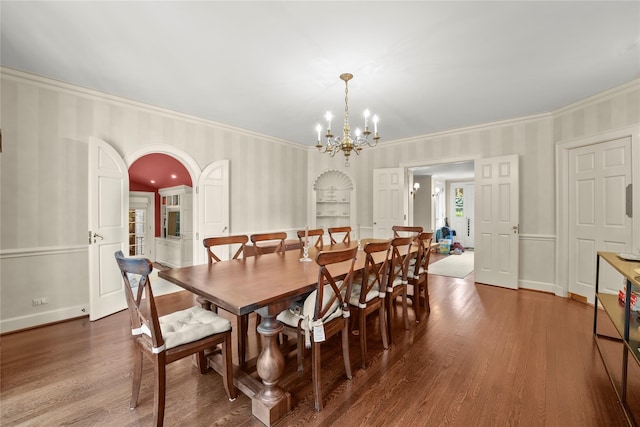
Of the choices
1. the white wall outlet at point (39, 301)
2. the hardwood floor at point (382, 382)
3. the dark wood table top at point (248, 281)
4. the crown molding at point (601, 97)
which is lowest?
the hardwood floor at point (382, 382)

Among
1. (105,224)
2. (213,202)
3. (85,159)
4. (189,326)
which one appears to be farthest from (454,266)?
(85,159)

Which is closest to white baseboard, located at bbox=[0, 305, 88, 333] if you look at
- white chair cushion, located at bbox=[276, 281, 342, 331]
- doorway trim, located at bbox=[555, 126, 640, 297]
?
white chair cushion, located at bbox=[276, 281, 342, 331]

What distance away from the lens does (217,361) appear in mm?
2012

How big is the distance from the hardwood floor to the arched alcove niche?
3.48 metres

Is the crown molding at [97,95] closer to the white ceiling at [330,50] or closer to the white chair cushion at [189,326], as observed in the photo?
the white ceiling at [330,50]

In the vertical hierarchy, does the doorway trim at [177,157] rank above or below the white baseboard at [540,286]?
above

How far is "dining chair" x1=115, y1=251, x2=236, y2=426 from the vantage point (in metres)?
1.46

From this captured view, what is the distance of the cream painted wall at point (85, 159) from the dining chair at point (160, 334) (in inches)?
89.8

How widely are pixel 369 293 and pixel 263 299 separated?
119 centimetres

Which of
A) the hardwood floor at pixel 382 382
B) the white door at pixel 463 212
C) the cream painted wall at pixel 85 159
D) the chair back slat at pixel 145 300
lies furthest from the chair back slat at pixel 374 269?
the white door at pixel 463 212

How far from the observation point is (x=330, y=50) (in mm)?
2395

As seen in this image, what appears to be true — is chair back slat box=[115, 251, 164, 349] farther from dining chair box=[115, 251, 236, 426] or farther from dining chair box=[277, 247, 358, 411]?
dining chair box=[277, 247, 358, 411]

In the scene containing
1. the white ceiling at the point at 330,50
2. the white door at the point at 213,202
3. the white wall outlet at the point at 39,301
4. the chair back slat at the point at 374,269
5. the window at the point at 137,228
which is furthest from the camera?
the window at the point at 137,228

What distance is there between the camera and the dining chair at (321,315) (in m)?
1.68
